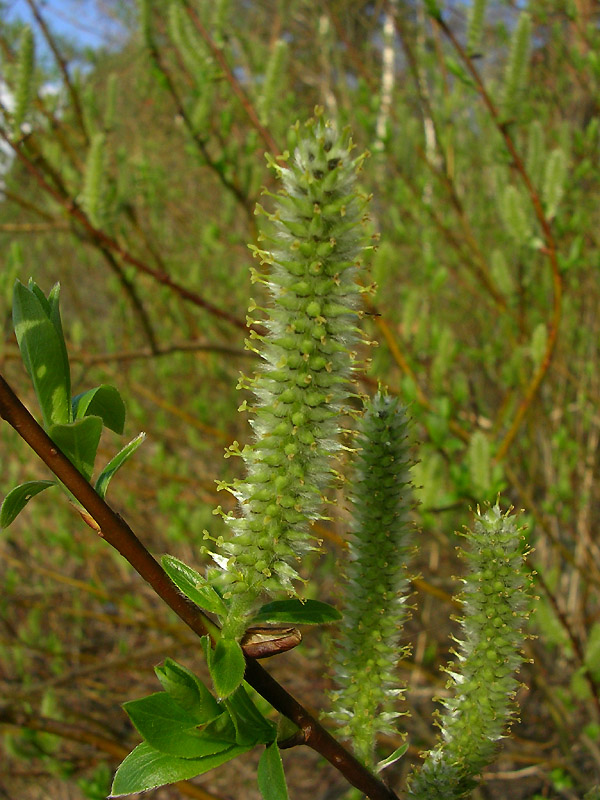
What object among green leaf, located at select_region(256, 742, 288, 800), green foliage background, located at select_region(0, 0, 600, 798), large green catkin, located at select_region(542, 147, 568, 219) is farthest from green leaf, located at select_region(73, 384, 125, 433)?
large green catkin, located at select_region(542, 147, 568, 219)

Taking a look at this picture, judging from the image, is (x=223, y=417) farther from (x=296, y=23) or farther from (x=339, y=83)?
(x=296, y=23)

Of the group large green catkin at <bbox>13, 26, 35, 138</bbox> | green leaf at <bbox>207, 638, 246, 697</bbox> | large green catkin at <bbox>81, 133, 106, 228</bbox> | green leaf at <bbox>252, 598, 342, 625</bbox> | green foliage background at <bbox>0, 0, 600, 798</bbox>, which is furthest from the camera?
green foliage background at <bbox>0, 0, 600, 798</bbox>

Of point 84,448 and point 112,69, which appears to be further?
point 112,69

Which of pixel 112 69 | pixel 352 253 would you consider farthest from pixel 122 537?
pixel 112 69

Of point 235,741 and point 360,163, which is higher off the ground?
point 360,163

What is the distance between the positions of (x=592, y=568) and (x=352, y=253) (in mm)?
2514

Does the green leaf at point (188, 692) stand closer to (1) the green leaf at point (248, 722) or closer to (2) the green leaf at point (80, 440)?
(1) the green leaf at point (248, 722)

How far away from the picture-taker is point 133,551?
75 centimetres

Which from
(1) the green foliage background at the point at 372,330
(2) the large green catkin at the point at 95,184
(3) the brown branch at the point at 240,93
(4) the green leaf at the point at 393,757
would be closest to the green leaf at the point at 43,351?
(4) the green leaf at the point at 393,757

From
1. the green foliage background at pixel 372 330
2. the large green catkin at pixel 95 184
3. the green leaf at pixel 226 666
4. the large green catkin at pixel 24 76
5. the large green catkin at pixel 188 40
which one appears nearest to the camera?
the green leaf at pixel 226 666

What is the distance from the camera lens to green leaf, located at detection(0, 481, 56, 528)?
753 mm

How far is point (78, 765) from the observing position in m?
2.66

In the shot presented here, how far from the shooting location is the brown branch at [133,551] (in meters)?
0.73

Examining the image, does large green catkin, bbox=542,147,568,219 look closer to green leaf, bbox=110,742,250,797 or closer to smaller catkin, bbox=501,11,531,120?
smaller catkin, bbox=501,11,531,120
